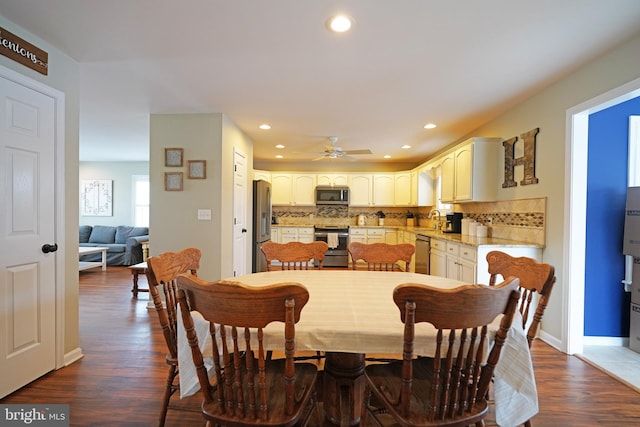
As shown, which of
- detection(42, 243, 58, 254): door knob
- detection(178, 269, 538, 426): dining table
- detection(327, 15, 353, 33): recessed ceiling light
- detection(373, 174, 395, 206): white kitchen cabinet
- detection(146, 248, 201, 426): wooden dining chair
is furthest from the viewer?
detection(373, 174, 395, 206): white kitchen cabinet

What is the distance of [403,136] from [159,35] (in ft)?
11.8

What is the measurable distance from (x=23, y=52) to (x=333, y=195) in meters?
Result: 5.16

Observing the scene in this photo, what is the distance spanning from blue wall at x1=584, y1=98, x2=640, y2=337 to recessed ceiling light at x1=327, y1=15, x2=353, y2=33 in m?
2.34

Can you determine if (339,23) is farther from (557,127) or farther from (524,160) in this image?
(524,160)

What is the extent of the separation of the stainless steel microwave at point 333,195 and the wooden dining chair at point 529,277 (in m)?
4.85

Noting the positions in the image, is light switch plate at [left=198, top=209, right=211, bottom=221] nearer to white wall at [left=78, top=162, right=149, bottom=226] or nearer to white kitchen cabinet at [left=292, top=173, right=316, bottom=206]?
white kitchen cabinet at [left=292, top=173, right=316, bottom=206]

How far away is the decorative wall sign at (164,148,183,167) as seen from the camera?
3.71 metres

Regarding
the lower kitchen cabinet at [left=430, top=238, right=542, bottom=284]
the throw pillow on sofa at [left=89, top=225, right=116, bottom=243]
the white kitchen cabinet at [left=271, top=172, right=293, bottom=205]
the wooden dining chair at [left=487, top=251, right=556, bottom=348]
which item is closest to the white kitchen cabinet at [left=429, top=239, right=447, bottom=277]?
the lower kitchen cabinet at [left=430, top=238, right=542, bottom=284]

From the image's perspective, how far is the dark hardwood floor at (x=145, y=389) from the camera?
5.78ft

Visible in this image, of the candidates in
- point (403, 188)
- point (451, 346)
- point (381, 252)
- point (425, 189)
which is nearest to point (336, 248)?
point (403, 188)

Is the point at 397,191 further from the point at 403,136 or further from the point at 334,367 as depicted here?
the point at 334,367

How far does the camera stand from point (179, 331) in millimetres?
1238

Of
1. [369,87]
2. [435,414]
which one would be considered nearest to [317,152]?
[369,87]

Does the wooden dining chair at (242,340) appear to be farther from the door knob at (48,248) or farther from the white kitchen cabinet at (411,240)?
the white kitchen cabinet at (411,240)
